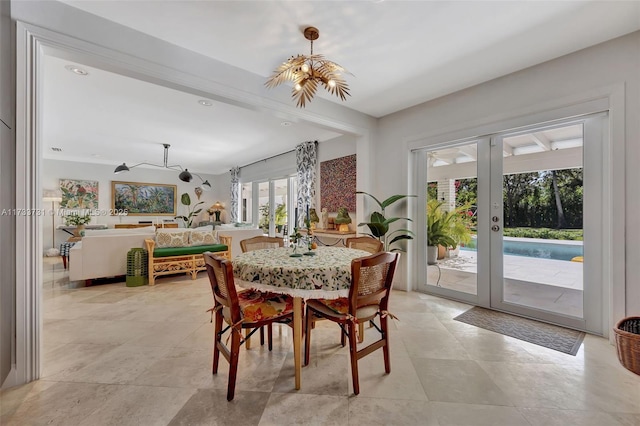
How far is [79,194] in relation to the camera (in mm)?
7410

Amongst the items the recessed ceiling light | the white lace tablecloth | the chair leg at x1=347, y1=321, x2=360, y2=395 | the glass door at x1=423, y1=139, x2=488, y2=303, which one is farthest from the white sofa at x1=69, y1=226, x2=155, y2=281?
the glass door at x1=423, y1=139, x2=488, y2=303

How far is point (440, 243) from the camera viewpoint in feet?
12.0

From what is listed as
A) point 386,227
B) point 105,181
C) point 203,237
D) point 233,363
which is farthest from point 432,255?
point 105,181

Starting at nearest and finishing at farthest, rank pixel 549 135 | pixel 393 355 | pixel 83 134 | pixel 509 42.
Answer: pixel 393 355, pixel 509 42, pixel 549 135, pixel 83 134

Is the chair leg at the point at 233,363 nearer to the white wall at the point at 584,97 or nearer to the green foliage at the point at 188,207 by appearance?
the white wall at the point at 584,97

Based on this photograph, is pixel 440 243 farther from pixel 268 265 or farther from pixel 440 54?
pixel 268 265

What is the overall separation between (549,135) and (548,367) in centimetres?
220

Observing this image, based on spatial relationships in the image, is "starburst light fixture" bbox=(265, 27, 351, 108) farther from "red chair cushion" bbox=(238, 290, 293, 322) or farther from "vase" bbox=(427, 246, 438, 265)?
"vase" bbox=(427, 246, 438, 265)

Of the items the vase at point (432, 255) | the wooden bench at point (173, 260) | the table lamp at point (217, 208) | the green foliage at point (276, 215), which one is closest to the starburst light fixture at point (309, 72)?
the vase at point (432, 255)

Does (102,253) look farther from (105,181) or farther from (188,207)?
→ (188,207)

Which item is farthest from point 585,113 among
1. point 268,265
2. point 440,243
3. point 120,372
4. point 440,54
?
point 120,372

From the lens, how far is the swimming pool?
2.60m

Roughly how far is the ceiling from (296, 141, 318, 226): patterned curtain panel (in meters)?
1.77

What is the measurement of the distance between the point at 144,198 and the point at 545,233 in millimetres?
9818
